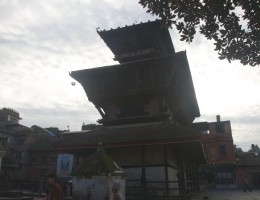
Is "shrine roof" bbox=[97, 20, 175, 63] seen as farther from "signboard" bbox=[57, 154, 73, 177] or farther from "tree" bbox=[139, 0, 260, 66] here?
"signboard" bbox=[57, 154, 73, 177]

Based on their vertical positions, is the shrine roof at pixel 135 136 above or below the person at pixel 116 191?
above

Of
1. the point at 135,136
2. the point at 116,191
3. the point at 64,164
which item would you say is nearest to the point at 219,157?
the point at 64,164

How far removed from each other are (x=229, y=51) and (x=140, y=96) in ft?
29.3

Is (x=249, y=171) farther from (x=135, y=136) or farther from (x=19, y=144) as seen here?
(x=19, y=144)

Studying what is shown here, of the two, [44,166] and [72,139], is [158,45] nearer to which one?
[72,139]

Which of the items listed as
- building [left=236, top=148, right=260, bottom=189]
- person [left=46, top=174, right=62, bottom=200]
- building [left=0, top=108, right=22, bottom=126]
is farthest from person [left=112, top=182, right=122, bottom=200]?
building [left=0, top=108, right=22, bottom=126]

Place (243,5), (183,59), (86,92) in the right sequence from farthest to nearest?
(86,92) → (183,59) → (243,5)

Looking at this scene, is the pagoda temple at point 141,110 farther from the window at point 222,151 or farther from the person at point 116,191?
the window at point 222,151

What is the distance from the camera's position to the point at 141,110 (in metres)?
15.6

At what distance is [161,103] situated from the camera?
1503 cm

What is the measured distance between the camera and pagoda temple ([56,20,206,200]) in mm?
13133

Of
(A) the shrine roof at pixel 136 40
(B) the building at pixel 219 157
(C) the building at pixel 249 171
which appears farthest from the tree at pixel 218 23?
(C) the building at pixel 249 171

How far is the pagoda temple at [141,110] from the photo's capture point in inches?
517

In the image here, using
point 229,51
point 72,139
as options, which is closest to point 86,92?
point 72,139
